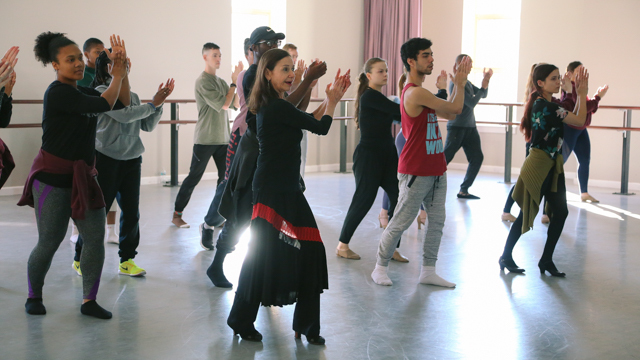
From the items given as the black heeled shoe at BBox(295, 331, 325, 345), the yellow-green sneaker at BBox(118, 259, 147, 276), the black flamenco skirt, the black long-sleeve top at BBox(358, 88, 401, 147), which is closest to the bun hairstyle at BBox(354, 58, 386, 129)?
the black long-sleeve top at BBox(358, 88, 401, 147)

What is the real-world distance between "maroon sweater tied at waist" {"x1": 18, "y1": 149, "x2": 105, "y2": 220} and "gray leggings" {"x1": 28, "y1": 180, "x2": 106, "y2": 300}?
0.06 meters

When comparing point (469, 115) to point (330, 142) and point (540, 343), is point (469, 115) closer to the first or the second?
point (330, 142)

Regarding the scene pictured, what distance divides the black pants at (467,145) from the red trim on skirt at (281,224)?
4.46 metres

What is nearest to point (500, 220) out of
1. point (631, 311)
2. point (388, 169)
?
point (388, 169)

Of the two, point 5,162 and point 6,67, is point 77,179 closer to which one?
point 6,67

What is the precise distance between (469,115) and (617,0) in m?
2.62

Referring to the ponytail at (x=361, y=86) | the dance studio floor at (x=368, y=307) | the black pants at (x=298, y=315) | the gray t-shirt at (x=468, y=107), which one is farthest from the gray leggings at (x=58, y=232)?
the gray t-shirt at (x=468, y=107)

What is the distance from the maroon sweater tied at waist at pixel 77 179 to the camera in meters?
2.79

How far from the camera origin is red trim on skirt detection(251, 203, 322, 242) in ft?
8.50

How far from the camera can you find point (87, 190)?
283cm

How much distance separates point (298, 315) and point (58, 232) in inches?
48.0

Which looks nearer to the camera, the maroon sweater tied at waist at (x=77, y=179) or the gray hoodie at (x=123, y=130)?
the maroon sweater tied at waist at (x=77, y=179)

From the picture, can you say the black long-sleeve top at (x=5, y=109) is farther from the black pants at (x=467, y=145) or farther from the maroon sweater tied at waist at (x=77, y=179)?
the black pants at (x=467, y=145)

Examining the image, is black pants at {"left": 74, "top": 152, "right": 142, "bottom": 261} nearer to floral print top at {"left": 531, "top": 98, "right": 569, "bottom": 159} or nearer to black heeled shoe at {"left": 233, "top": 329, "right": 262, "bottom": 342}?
black heeled shoe at {"left": 233, "top": 329, "right": 262, "bottom": 342}
